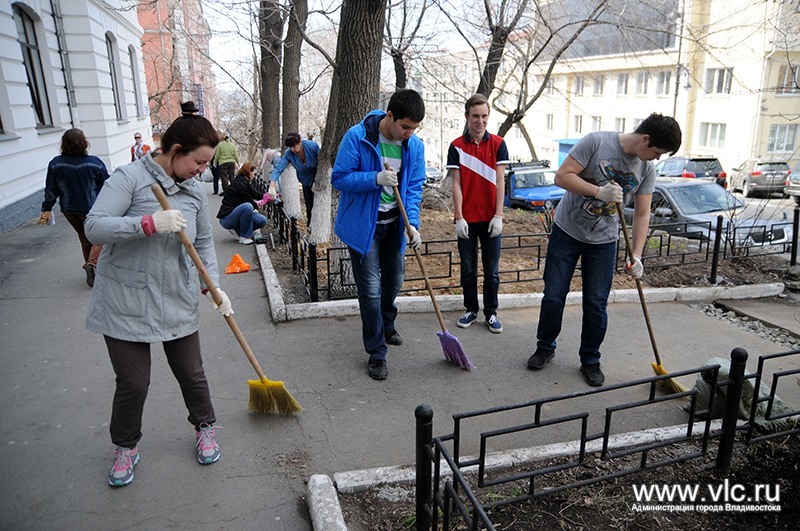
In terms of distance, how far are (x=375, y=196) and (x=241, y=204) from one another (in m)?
4.65

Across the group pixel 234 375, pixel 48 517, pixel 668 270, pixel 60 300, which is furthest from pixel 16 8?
pixel 668 270

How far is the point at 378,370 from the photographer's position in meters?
4.07

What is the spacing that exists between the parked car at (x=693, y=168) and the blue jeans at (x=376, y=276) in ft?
64.8

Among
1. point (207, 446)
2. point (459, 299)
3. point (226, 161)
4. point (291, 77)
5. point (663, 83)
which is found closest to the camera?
point (207, 446)

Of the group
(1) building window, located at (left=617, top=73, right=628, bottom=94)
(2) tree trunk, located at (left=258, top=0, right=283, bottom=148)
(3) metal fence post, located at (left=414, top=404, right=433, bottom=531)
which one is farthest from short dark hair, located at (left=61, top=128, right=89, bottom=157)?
(1) building window, located at (left=617, top=73, right=628, bottom=94)

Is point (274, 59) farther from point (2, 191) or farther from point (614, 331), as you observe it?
point (614, 331)

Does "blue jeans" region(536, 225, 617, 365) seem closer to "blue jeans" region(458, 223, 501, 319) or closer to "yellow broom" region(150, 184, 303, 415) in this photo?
"blue jeans" region(458, 223, 501, 319)

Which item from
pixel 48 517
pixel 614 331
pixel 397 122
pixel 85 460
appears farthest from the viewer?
pixel 614 331

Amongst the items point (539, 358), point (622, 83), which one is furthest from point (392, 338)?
point (622, 83)

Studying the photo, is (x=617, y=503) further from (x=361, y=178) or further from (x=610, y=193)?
(x=361, y=178)

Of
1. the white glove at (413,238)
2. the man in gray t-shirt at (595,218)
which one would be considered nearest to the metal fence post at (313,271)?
the white glove at (413,238)

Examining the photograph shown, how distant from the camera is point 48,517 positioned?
8.55 feet

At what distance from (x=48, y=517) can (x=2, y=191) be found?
8473 mm

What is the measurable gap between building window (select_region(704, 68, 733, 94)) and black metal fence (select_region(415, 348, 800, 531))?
1241 inches
